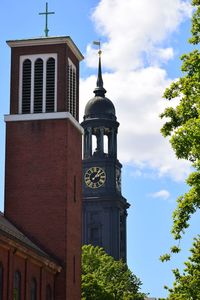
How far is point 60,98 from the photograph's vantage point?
177 feet

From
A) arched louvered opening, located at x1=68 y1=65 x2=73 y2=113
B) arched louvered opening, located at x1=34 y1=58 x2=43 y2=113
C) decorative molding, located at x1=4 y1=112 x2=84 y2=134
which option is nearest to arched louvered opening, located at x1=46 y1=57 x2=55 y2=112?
arched louvered opening, located at x1=34 y1=58 x2=43 y2=113

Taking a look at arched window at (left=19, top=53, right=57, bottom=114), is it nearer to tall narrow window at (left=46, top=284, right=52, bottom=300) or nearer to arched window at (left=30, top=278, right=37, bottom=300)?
tall narrow window at (left=46, top=284, right=52, bottom=300)

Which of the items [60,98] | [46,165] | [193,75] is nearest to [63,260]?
[46,165]

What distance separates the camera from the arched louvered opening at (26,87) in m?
54.1

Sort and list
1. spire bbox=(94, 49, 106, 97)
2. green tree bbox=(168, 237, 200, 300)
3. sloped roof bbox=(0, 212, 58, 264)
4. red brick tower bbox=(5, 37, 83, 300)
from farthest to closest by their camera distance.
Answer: spire bbox=(94, 49, 106, 97) → red brick tower bbox=(5, 37, 83, 300) → sloped roof bbox=(0, 212, 58, 264) → green tree bbox=(168, 237, 200, 300)

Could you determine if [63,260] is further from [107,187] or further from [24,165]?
[107,187]

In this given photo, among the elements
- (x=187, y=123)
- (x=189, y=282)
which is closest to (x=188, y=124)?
(x=187, y=123)

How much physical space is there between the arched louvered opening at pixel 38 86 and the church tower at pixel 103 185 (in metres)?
60.3

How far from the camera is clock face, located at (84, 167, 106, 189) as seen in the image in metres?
116

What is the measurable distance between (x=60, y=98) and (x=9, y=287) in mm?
14448

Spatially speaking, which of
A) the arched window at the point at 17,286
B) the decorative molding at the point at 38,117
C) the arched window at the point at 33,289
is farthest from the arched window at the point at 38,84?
the arched window at the point at 17,286

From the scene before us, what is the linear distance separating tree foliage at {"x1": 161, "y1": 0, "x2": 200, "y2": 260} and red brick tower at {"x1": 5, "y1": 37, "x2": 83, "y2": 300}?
21490mm

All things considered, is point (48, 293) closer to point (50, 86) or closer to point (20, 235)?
point (20, 235)

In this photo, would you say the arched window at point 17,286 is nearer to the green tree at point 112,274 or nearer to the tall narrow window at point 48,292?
the tall narrow window at point 48,292
